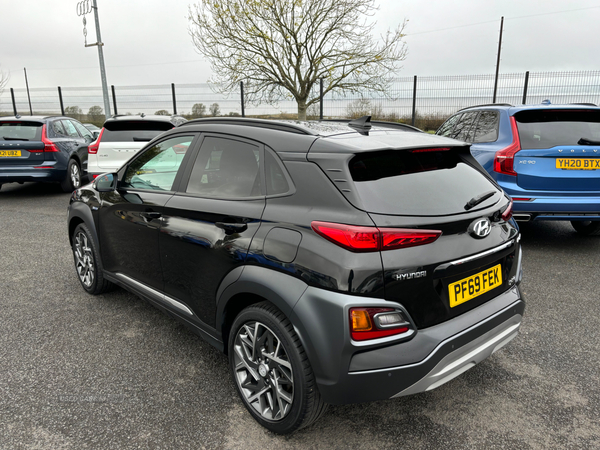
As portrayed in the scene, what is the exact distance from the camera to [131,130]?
8008 mm

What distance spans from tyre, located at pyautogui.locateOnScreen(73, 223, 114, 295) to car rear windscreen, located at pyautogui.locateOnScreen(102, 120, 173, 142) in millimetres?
3984

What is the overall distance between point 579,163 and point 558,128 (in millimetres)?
454

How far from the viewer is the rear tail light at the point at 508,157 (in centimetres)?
489

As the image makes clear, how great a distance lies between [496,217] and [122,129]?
7280 millimetres

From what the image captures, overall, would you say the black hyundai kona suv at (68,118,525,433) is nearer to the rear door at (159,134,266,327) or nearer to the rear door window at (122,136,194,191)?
the rear door at (159,134,266,327)

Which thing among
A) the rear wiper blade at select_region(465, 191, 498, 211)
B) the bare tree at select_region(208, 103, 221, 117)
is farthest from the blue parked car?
the bare tree at select_region(208, 103, 221, 117)

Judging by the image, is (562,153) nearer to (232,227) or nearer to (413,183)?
(413,183)

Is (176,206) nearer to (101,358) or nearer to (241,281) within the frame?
(241,281)

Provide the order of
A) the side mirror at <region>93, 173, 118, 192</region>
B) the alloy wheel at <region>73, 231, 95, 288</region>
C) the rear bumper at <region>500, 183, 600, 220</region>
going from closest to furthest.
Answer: the side mirror at <region>93, 173, 118, 192</region> → the alloy wheel at <region>73, 231, 95, 288</region> → the rear bumper at <region>500, 183, 600, 220</region>

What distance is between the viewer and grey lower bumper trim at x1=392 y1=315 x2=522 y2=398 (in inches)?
78.9

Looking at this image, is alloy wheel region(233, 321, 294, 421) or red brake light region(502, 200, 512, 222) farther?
red brake light region(502, 200, 512, 222)

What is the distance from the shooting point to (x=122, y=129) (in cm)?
804

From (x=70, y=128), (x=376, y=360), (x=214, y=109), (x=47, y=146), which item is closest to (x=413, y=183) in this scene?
(x=376, y=360)

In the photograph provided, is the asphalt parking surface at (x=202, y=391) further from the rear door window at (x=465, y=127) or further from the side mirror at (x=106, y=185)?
the rear door window at (x=465, y=127)
